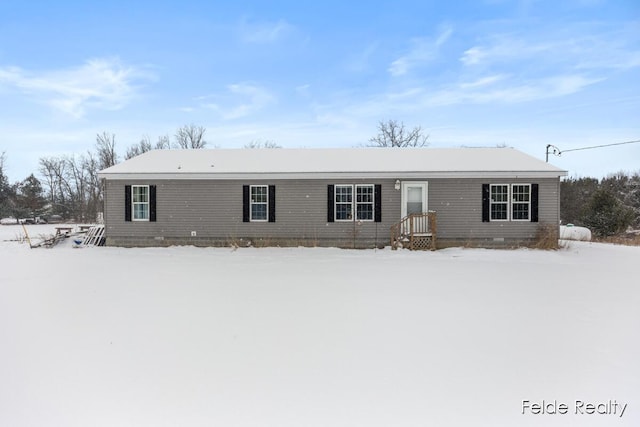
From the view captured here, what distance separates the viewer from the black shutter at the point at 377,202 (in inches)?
522

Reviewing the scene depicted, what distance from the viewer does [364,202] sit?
527 inches

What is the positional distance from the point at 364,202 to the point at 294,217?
2852 mm

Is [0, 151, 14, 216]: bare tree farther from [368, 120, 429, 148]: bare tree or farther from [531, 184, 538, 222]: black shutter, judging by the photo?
[531, 184, 538, 222]: black shutter

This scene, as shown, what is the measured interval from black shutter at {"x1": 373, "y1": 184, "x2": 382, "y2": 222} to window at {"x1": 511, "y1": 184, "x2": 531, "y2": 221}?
5.03 m

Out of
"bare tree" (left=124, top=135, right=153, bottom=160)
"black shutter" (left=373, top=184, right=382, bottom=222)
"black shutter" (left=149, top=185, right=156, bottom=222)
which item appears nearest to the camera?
"black shutter" (left=373, top=184, right=382, bottom=222)

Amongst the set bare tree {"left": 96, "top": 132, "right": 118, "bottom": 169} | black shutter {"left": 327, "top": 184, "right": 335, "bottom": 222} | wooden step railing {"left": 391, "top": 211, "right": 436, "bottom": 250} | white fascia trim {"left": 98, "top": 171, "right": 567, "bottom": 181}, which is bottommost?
wooden step railing {"left": 391, "top": 211, "right": 436, "bottom": 250}

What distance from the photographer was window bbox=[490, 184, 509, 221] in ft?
42.7

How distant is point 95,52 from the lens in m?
14.3

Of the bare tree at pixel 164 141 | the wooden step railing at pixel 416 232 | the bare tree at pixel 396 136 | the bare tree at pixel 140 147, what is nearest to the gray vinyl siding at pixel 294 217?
the wooden step railing at pixel 416 232

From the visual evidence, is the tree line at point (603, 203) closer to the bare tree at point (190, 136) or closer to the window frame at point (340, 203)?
the window frame at point (340, 203)

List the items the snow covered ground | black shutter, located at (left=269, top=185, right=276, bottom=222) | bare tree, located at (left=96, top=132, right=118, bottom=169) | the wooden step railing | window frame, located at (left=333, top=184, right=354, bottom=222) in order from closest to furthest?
1. the snow covered ground
2. the wooden step railing
3. window frame, located at (left=333, top=184, right=354, bottom=222)
4. black shutter, located at (left=269, top=185, right=276, bottom=222)
5. bare tree, located at (left=96, top=132, right=118, bottom=169)

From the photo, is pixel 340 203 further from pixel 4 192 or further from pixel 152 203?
pixel 4 192

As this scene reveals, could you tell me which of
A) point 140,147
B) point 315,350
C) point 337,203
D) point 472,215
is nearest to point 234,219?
point 337,203

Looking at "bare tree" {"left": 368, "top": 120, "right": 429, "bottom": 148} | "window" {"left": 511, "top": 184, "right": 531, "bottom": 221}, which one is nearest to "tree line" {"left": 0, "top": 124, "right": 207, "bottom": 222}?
"bare tree" {"left": 368, "top": 120, "right": 429, "bottom": 148}
